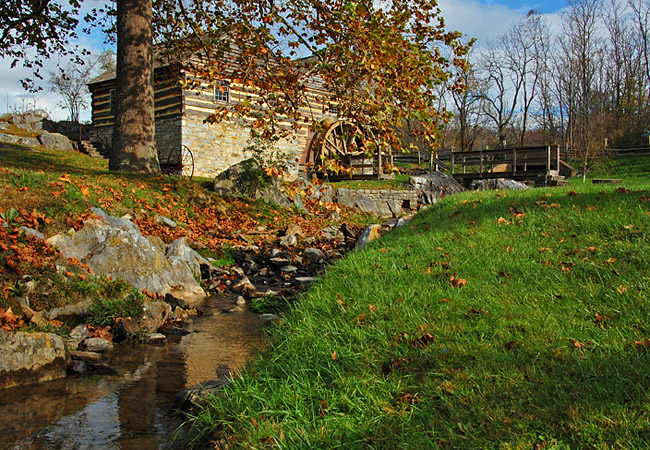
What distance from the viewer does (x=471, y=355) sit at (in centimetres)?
309

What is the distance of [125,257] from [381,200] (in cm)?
1385

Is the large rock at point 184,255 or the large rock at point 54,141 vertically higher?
the large rock at point 54,141

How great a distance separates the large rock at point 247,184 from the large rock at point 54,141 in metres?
13.9

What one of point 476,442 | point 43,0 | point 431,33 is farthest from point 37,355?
point 43,0

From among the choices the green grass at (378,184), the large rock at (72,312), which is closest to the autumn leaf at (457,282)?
the large rock at (72,312)

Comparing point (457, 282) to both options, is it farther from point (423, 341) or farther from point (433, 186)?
point (433, 186)

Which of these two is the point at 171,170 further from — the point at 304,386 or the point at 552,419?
the point at 552,419

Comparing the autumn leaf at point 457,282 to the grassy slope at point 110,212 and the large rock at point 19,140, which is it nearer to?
the grassy slope at point 110,212

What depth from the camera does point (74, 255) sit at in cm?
648

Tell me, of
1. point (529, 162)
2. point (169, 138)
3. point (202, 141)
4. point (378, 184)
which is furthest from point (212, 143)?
point (529, 162)

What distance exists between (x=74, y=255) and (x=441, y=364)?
5382mm

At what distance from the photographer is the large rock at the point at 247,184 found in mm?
14211

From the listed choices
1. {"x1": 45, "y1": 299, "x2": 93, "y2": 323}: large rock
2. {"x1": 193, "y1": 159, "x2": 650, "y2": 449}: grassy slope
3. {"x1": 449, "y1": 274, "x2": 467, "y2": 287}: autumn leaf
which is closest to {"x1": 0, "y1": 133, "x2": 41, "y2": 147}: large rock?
{"x1": 45, "y1": 299, "x2": 93, "y2": 323}: large rock

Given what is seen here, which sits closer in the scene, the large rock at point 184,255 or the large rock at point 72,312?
the large rock at point 72,312
